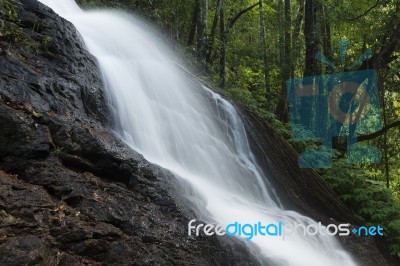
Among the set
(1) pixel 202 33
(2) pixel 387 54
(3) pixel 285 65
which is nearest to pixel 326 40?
(3) pixel 285 65

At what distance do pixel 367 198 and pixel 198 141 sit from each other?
3.39 meters

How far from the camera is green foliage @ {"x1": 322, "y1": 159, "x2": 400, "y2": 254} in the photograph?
679 cm

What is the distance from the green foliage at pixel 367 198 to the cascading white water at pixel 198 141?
55.8 inches

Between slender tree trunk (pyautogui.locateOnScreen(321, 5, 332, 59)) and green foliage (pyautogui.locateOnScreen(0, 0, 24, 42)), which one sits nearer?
green foliage (pyautogui.locateOnScreen(0, 0, 24, 42))

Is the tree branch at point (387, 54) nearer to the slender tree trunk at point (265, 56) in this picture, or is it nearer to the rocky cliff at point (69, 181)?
the slender tree trunk at point (265, 56)

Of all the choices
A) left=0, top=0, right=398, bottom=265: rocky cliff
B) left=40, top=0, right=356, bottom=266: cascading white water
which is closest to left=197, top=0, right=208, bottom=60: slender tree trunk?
left=40, top=0, right=356, bottom=266: cascading white water

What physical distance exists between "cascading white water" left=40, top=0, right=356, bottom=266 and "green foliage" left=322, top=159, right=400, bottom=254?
1418mm

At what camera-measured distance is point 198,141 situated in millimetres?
6168

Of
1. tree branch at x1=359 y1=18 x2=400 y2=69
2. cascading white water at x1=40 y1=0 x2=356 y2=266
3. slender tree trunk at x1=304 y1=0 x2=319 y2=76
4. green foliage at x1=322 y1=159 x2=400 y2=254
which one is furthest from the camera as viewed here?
slender tree trunk at x1=304 y1=0 x2=319 y2=76

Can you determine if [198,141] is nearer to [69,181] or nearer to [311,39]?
[69,181]

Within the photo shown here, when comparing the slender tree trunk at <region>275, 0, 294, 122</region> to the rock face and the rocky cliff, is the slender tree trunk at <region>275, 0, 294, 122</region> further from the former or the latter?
the rock face

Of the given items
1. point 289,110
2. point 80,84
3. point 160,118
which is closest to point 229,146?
point 160,118

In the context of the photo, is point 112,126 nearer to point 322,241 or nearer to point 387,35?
point 322,241

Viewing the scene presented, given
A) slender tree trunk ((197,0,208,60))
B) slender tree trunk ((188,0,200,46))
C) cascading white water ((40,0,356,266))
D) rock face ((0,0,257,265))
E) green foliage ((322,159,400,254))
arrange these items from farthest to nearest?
1. slender tree trunk ((188,0,200,46))
2. slender tree trunk ((197,0,208,60))
3. green foliage ((322,159,400,254))
4. cascading white water ((40,0,356,266))
5. rock face ((0,0,257,265))
